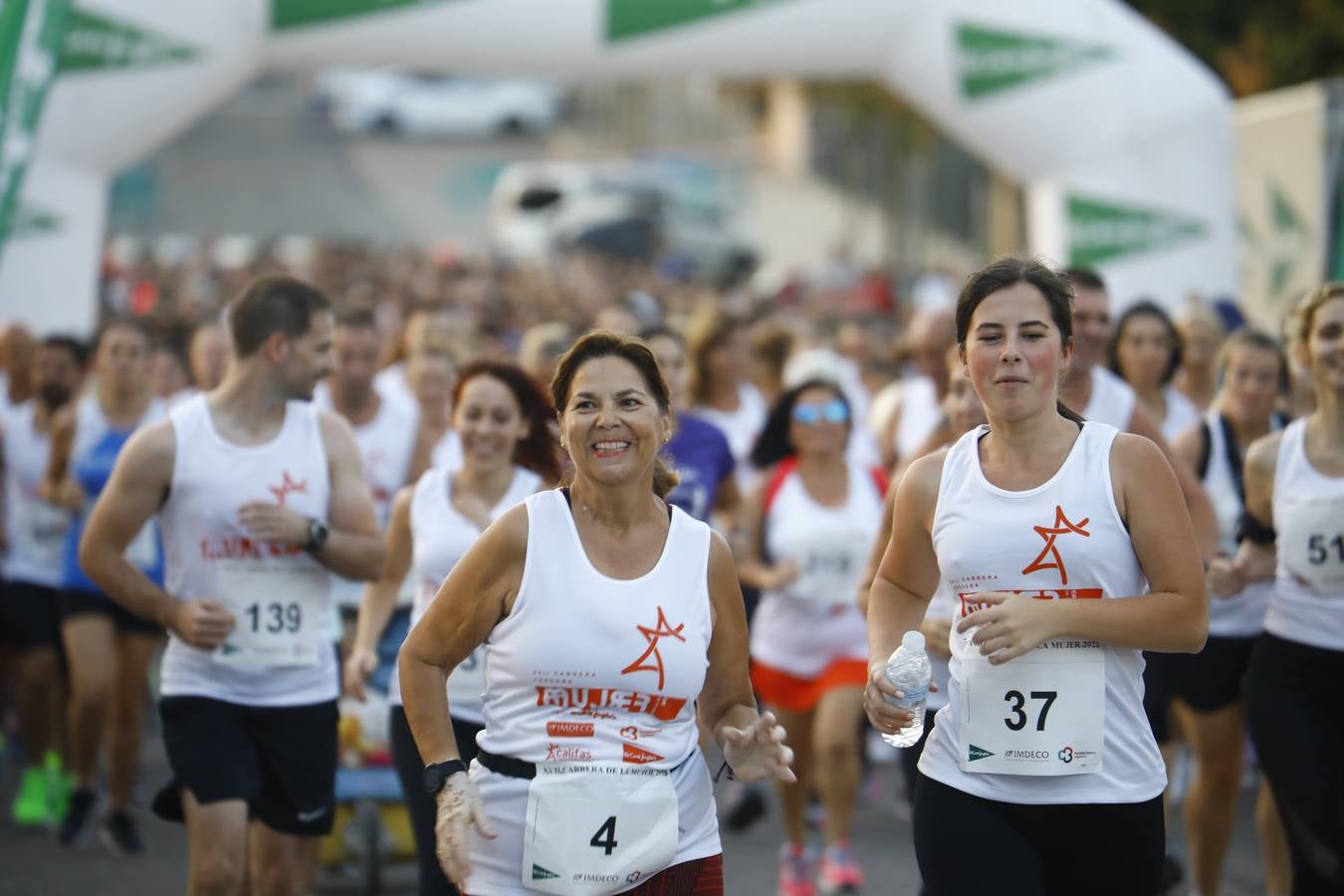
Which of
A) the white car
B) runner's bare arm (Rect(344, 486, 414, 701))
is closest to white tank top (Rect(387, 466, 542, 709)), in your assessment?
runner's bare arm (Rect(344, 486, 414, 701))

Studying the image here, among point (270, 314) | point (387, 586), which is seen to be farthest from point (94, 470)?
point (270, 314)

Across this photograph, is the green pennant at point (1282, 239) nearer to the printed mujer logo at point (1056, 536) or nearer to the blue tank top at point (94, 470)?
the blue tank top at point (94, 470)

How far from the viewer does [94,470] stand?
7895 millimetres

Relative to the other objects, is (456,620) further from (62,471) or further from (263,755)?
(62,471)

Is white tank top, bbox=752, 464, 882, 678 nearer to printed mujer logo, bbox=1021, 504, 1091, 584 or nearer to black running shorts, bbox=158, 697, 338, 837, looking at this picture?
black running shorts, bbox=158, 697, 338, 837

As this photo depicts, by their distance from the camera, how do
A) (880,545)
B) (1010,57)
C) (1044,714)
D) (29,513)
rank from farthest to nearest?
(1010,57)
(29,513)
(880,545)
(1044,714)

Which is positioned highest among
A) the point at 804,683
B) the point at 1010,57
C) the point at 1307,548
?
the point at 1010,57

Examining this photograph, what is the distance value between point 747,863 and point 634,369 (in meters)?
4.32

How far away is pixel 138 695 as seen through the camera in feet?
25.6

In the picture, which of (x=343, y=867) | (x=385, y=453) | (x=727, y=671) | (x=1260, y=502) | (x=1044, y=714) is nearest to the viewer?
(x=1044, y=714)

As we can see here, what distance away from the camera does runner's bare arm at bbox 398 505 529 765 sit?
12.7ft

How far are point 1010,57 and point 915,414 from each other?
11.0ft

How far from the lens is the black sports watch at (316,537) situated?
5219 mm

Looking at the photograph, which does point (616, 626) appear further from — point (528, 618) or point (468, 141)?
point (468, 141)
